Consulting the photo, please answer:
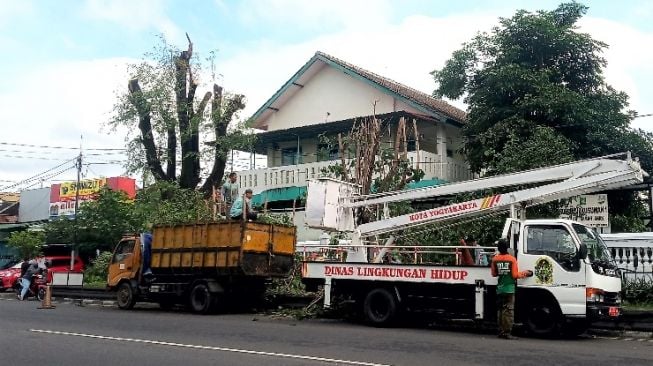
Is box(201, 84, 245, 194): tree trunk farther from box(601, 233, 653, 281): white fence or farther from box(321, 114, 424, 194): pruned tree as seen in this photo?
box(601, 233, 653, 281): white fence

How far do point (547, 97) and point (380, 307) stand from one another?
11.5m

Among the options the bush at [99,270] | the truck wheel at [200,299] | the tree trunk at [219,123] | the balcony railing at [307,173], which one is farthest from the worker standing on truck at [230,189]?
the bush at [99,270]

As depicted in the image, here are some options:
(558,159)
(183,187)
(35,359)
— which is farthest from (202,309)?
(183,187)

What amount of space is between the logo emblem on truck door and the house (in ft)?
39.2

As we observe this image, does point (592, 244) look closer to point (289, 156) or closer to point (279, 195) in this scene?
point (279, 195)

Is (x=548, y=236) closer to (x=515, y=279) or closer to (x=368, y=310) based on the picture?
(x=515, y=279)

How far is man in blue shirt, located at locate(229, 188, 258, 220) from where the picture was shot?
1567 cm

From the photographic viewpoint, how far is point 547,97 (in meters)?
21.2

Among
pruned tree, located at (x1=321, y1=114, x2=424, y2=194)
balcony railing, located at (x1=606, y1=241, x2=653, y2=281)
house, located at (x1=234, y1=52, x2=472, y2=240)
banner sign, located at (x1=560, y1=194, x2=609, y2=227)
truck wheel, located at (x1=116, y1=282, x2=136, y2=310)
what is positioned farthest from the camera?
house, located at (x1=234, y1=52, x2=472, y2=240)

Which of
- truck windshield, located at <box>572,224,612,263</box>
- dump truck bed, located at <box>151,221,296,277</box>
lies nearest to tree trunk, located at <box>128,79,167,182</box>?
dump truck bed, located at <box>151,221,296,277</box>

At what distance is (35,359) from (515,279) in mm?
7153

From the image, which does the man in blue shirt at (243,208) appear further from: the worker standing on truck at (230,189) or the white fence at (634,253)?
the white fence at (634,253)

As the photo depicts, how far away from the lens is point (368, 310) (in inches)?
507

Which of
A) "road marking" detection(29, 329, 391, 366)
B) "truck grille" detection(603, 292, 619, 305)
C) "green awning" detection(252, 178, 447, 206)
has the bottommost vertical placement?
"road marking" detection(29, 329, 391, 366)
